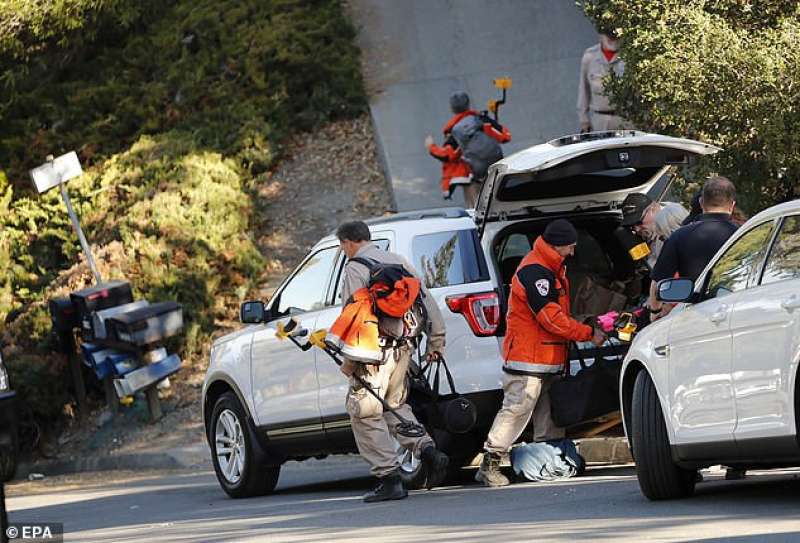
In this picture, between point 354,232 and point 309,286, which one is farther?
point 309,286

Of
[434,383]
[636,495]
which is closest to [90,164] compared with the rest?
[434,383]

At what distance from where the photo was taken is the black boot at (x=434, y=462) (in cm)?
1090

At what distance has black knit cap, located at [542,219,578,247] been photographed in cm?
1100

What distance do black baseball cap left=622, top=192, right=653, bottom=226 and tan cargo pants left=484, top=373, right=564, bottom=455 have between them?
4.20 feet

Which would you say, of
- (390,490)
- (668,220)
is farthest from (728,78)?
(390,490)

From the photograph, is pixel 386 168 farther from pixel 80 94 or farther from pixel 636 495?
pixel 636 495

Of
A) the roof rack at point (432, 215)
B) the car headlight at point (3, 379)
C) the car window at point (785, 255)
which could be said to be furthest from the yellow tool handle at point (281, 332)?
the car window at point (785, 255)

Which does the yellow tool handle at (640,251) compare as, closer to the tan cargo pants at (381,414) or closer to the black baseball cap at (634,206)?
the black baseball cap at (634,206)

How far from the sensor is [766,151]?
44.6 ft

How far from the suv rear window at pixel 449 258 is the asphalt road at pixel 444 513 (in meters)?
1.42

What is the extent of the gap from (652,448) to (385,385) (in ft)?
7.69

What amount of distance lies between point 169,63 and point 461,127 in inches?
325

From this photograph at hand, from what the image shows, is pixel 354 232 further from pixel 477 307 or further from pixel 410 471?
pixel 410 471

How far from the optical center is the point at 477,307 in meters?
11.1
